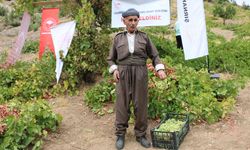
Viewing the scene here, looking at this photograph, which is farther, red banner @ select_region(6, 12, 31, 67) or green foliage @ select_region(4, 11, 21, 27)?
green foliage @ select_region(4, 11, 21, 27)

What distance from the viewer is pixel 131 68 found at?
18.6ft

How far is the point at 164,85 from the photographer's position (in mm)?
6957

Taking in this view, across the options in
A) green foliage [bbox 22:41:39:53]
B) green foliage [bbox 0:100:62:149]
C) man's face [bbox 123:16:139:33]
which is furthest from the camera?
green foliage [bbox 22:41:39:53]

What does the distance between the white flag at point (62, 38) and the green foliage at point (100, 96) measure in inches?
39.0

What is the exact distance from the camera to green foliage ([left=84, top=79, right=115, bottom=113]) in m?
7.42

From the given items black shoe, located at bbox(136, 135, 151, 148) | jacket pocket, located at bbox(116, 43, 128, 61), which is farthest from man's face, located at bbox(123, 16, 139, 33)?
black shoe, located at bbox(136, 135, 151, 148)

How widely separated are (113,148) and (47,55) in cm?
408

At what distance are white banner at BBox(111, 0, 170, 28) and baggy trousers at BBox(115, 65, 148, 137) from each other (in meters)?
3.16

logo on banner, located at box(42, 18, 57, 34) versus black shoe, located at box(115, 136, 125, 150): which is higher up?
logo on banner, located at box(42, 18, 57, 34)

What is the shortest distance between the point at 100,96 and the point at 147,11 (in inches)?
90.0

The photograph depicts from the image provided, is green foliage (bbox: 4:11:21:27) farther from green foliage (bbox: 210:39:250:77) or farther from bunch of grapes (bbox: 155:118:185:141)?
bunch of grapes (bbox: 155:118:185:141)

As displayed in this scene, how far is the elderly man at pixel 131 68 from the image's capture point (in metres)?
5.62

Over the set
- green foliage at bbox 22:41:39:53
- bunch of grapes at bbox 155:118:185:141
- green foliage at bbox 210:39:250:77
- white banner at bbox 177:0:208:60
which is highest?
white banner at bbox 177:0:208:60

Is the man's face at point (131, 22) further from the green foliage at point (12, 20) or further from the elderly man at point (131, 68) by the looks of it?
the green foliage at point (12, 20)
